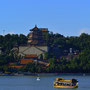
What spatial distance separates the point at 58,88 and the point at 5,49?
9367 cm

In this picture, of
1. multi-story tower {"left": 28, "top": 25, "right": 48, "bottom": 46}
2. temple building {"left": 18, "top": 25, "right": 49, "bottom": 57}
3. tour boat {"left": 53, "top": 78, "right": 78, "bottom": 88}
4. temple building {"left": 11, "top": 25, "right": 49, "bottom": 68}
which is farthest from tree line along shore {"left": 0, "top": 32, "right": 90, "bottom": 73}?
tour boat {"left": 53, "top": 78, "right": 78, "bottom": 88}

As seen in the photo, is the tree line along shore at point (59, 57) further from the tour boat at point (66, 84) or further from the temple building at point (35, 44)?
the tour boat at point (66, 84)

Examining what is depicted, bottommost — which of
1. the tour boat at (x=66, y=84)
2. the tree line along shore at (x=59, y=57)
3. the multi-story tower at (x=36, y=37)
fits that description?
the tour boat at (x=66, y=84)

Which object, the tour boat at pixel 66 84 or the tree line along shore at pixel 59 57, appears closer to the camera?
the tour boat at pixel 66 84

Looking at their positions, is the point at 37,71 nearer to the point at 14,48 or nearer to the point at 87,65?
the point at 87,65

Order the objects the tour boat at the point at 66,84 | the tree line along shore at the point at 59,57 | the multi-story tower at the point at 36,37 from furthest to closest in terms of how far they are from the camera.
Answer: the multi-story tower at the point at 36,37, the tree line along shore at the point at 59,57, the tour boat at the point at 66,84

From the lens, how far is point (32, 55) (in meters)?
178

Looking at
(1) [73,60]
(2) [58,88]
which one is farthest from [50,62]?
(2) [58,88]

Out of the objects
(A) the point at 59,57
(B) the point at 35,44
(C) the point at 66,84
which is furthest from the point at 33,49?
(C) the point at 66,84

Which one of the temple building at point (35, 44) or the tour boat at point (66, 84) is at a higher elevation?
the temple building at point (35, 44)

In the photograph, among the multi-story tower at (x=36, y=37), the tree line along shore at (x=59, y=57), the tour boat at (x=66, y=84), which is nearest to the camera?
the tour boat at (x=66, y=84)

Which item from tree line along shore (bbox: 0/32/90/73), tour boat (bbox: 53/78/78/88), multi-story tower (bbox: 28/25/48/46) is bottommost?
tour boat (bbox: 53/78/78/88)

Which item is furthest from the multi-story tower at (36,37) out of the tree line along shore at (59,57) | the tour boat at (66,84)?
the tour boat at (66,84)

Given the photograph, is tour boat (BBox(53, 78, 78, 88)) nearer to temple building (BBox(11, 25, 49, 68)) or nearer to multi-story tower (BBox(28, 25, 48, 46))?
temple building (BBox(11, 25, 49, 68))
